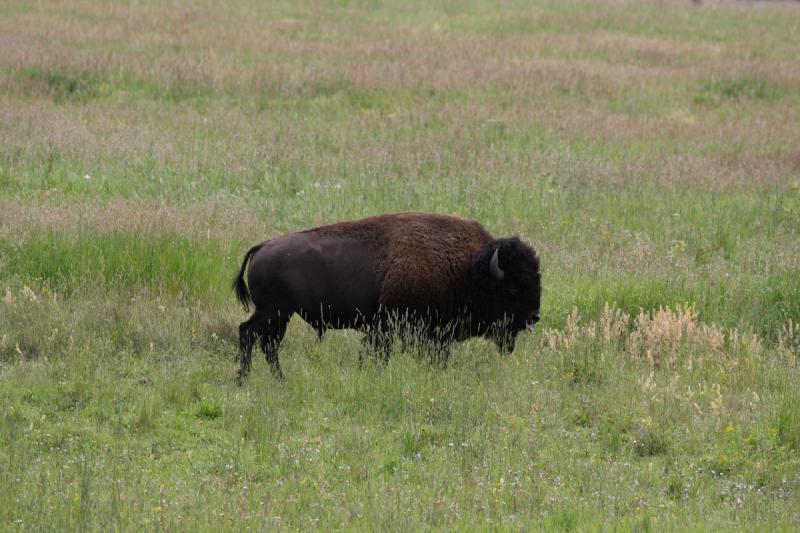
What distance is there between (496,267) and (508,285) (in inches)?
11.4

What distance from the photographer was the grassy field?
6.21m

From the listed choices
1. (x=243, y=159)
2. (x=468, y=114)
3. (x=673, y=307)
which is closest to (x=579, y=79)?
(x=468, y=114)

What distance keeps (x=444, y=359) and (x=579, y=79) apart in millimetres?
14876

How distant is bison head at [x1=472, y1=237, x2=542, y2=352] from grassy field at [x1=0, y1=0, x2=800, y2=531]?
1.20 ft

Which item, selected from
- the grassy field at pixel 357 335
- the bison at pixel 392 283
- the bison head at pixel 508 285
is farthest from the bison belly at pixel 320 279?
the bison head at pixel 508 285

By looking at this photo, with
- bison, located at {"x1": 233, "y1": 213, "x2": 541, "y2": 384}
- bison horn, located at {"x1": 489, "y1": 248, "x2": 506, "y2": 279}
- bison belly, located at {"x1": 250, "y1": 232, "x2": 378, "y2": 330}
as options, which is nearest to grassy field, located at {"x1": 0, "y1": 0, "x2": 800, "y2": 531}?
bison, located at {"x1": 233, "y1": 213, "x2": 541, "y2": 384}

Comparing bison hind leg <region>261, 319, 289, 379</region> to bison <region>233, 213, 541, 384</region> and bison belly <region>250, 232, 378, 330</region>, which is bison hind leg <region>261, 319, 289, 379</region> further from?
bison belly <region>250, 232, 378, 330</region>

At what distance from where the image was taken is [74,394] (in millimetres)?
7609

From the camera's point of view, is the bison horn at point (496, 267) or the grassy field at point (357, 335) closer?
the grassy field at point (357, 335)

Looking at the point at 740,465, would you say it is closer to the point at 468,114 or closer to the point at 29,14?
the point at 468,114

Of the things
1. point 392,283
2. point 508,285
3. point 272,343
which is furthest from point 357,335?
point 508,285

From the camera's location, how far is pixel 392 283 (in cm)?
841

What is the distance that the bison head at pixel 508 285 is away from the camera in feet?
28.4

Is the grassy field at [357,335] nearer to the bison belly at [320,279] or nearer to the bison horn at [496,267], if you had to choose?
the bison belly at [320,279]
